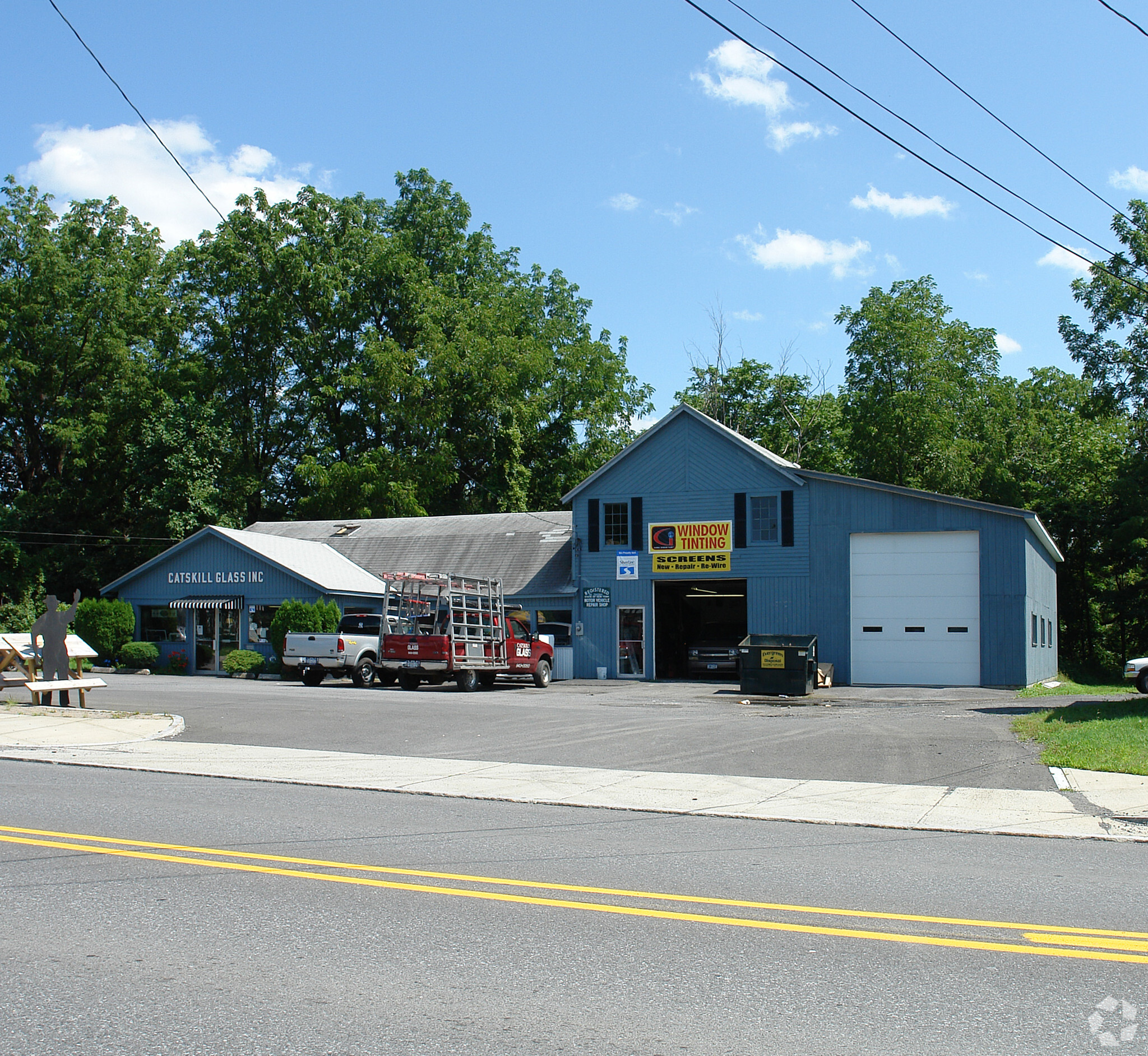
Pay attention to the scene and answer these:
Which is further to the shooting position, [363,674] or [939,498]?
[939,498]

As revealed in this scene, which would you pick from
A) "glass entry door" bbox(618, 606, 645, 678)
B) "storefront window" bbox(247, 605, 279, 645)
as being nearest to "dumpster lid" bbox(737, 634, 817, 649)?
"glass entry door" bbox(618, 606, 645, 678)

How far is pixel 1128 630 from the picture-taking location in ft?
Result: 182

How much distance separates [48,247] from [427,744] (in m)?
47.3

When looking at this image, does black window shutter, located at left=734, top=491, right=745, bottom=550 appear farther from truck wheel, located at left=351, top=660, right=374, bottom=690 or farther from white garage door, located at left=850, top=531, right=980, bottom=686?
truck wheel, located at left=351, top=660, right=374, bottom=690

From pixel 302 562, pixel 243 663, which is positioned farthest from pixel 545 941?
pixel 302 562

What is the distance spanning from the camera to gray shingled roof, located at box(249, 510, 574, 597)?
3644 cm

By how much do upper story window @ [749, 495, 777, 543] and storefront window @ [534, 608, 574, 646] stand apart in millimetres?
6511

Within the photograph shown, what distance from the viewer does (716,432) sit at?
3294 cm

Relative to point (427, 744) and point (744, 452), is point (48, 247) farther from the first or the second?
point (427, 744)

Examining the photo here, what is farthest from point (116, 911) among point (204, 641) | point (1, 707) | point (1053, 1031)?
point (204, 641)

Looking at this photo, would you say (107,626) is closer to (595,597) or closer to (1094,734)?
(595,597)

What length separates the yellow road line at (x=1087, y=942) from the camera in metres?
5.65

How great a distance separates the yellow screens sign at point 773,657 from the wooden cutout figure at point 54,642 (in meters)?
15.6

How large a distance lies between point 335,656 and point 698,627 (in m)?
13.1
